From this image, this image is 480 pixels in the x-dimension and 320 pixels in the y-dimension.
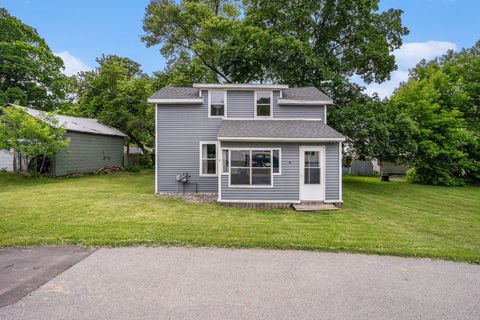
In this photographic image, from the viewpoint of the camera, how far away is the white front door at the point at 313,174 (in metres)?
9.91

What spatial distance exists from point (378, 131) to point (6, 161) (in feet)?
78.9

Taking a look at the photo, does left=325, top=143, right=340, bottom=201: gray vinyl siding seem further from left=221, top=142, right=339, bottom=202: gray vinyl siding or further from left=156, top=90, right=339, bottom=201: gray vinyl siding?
left=156, top=90, right=339, bottom=201: gray vinyl siding

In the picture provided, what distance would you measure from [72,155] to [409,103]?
24628 millimetres

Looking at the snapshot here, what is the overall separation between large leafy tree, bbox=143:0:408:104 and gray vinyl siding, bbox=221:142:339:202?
31.1 ft

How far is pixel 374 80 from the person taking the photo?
19.2 meters

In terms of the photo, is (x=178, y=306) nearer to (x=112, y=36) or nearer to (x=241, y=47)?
(x=241, y=47)

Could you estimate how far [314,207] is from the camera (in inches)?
370

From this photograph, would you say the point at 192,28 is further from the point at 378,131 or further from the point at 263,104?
the point at 378,131

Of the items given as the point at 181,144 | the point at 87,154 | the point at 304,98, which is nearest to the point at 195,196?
the point at 181,144

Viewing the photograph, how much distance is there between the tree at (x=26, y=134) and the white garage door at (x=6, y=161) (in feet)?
9.72

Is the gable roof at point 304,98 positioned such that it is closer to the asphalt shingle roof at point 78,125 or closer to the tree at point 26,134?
the tree at point 26,134

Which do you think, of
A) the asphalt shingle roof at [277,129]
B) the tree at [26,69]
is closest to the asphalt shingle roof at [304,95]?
the asphalt shingle roof at [277,129]

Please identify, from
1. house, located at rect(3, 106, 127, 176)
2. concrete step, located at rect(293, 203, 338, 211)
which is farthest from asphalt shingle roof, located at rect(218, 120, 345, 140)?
house, located at rect(3, 106, 127, 176)

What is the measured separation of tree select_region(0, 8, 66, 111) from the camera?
22.2 metres
